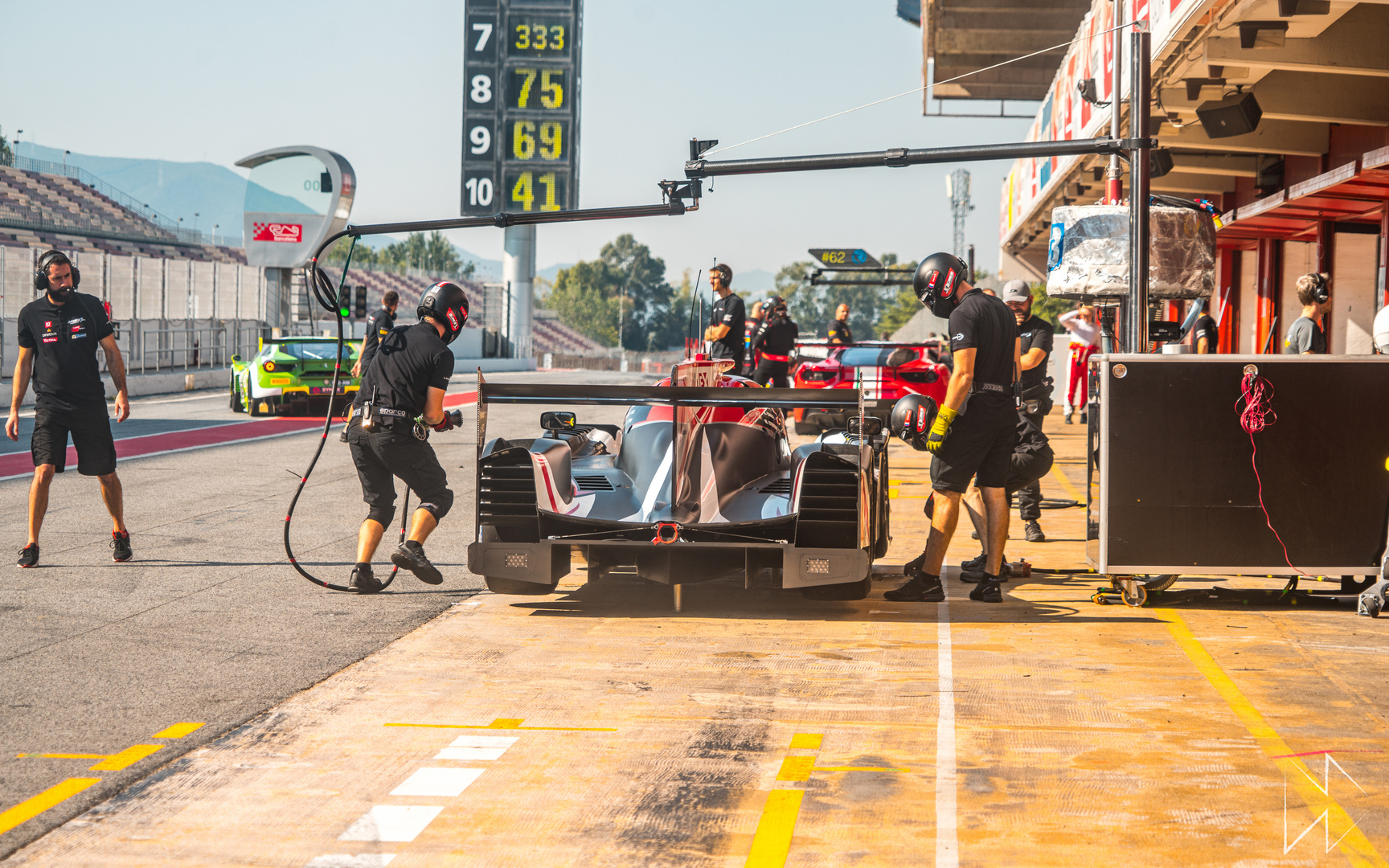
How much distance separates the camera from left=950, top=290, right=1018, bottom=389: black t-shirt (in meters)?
7.23

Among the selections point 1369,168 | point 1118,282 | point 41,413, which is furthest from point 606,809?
point 1369,168

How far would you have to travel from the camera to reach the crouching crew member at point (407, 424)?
7316mm

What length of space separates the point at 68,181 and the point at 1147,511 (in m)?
91.2

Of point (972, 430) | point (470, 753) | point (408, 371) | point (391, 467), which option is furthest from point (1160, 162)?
point (470, 753)

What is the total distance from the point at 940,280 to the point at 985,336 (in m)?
0.45

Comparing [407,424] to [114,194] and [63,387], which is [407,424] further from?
[114,194]

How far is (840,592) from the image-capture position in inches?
269

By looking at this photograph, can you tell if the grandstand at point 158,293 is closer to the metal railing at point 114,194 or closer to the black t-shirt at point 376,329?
the metal railing at point 114,194

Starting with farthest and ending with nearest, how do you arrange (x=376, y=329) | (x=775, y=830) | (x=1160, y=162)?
(x=376, y=329) < (x=1160, y=162) < (x=775, y=830)

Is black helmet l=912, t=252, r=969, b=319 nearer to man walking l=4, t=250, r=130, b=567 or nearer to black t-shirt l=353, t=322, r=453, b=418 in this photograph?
black t-shirt l=353, t=322, r=453, b=418

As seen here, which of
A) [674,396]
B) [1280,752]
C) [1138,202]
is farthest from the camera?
[1138,202]

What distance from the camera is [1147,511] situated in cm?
706

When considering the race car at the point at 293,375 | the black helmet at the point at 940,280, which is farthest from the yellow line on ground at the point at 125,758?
the race car at the point at 293,375

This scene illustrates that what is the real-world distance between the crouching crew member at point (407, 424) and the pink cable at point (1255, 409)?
4254 millimetres
